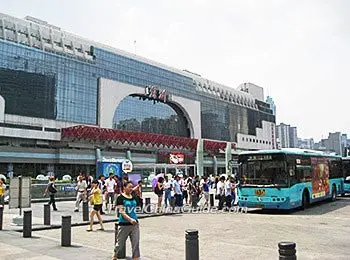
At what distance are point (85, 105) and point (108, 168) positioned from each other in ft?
131

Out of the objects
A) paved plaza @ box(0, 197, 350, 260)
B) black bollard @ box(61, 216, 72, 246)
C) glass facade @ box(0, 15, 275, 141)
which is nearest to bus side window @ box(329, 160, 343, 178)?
paved plaza @ box(0, 197, 350, 260)

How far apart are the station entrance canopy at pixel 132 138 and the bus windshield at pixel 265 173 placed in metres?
48.9

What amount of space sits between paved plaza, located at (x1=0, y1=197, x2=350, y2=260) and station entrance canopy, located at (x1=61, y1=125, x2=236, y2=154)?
1957 inches

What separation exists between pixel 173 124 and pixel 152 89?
13.0 metres

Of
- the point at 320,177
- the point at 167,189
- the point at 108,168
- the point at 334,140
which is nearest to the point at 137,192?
the point at 167,189

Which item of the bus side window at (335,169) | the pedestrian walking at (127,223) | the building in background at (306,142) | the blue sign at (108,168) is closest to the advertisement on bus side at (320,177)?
the bus side window at (335,169)

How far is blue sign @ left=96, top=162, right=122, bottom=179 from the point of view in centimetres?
3055

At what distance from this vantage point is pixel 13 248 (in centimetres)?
1005

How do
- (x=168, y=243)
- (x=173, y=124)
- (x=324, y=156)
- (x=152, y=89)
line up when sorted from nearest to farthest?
1. (x=168, y=243)
2. (x=324, y=156)
3. (x=152, y=89)
4. (x=173, y=124)

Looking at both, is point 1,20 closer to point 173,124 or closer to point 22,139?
point 22,139

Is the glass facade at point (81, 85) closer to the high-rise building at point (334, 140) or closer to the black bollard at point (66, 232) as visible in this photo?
the black bollard at point (66, 232)

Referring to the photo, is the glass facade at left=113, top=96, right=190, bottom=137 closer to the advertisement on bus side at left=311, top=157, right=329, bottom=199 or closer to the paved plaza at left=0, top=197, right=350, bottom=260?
the advertisement on bus side at left=311, top=157, right=329, bottom=199

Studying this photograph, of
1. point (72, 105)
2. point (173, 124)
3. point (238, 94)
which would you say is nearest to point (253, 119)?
point (238, 94)

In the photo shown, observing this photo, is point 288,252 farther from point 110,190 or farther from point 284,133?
point 284,133
